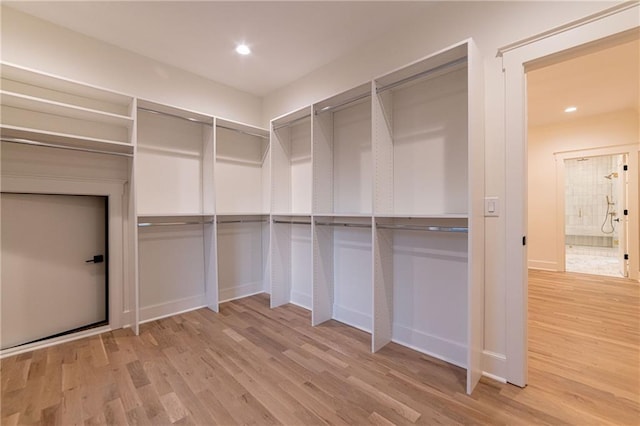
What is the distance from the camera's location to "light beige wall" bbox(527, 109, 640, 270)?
16.5 ft

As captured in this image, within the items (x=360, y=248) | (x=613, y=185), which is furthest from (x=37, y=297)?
(x=613, y=185)

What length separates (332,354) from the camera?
238cm

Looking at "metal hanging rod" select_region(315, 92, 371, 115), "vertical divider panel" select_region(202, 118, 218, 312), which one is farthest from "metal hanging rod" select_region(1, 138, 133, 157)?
"metal hanging rod" select_region(315, 92, 371, 115)

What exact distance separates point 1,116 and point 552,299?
635 cm

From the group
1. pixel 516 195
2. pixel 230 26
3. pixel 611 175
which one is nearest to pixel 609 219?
pixel 611 175

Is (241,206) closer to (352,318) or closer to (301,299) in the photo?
(301,299)

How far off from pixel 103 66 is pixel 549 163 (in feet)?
24.4

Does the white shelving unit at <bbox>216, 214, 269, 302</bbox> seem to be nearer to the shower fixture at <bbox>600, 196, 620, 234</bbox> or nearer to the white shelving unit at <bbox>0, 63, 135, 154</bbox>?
the white shelving unit at <bbox>0, 63, 135, 154</bbox>

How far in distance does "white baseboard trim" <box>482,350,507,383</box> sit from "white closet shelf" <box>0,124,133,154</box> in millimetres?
3563

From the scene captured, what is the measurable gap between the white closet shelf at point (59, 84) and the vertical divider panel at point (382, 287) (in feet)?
8.96

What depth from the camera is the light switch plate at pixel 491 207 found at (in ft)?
6.54

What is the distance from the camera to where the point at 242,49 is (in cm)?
292

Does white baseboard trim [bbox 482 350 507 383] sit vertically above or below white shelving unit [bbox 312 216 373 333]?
below

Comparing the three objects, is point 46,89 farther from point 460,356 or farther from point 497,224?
point 460,356
